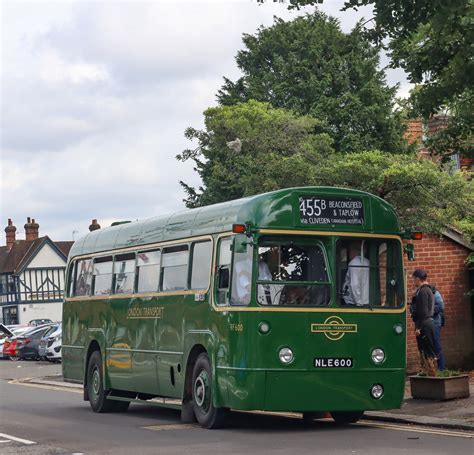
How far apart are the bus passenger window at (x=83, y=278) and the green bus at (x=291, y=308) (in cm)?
460

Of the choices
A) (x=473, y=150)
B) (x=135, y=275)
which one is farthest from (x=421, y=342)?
(x=135, y=275)

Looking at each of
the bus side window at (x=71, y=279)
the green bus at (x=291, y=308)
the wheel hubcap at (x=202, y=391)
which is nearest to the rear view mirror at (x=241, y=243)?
the green bus at (x=291, y=308)

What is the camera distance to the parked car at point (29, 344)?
168ft

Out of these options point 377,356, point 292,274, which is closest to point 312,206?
point 292,274

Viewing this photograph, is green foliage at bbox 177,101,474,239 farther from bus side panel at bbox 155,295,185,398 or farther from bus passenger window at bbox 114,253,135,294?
bus side panel at bbox 155,295,185,398

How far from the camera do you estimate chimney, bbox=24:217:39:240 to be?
373ft

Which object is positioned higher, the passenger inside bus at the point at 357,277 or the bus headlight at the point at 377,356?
the passenger inside bus at the point at 357,277

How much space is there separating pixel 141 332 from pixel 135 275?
38.7 inches

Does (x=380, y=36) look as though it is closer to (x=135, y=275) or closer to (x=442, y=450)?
(x=135, y=275)

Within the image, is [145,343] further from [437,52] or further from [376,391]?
[437,52]

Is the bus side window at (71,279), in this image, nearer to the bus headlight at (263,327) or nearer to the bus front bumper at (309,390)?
the bus front bumper at (309,390)

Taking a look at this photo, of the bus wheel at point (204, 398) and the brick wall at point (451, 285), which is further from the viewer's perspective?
the brick wall at point (451, 285)

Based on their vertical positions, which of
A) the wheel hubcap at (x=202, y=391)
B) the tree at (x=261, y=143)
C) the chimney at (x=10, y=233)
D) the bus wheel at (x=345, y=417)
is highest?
the chimney at (x=10, y=233)

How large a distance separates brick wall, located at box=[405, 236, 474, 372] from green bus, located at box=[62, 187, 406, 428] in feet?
29.8
